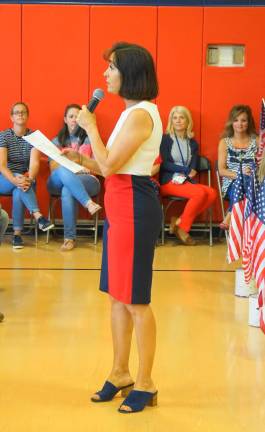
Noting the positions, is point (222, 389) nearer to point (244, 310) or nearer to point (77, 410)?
point (77, 410)

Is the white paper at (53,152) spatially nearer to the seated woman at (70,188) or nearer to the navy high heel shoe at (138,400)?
the navy high heel shoe at (138,400)

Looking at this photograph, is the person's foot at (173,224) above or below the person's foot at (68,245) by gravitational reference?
above

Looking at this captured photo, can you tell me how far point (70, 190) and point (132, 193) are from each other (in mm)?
3913

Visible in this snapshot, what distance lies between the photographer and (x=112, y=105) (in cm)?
708

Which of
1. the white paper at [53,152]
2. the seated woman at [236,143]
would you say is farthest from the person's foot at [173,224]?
the white paper at [53,152]

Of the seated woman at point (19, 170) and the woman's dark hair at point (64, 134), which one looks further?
the woman's dark hair at point (64, 134)

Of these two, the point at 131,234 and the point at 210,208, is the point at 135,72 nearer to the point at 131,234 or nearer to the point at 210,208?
the point at 131,234

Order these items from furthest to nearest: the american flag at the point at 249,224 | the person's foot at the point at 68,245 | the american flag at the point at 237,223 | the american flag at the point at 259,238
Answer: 1. the person's foot at the point at 68,245
2. the american flag at the point at 237,223
3. the american flag at the point at 249,224
4. the american flag at the point at 259,238

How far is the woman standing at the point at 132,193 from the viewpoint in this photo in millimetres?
2592

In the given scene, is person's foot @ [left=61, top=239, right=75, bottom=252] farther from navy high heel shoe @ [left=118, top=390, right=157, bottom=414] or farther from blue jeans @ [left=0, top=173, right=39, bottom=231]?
navy high heel shoe @ [left=118, top=390, right=157, bottom=414]

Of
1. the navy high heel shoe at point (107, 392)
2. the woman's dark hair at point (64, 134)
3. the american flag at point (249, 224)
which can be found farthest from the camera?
the woman's dark hair at point (64, 134)

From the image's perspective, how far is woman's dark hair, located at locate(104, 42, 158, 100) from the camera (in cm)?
260

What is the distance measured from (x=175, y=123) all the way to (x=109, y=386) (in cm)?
439

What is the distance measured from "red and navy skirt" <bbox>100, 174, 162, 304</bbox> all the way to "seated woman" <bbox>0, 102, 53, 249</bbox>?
372 cm
